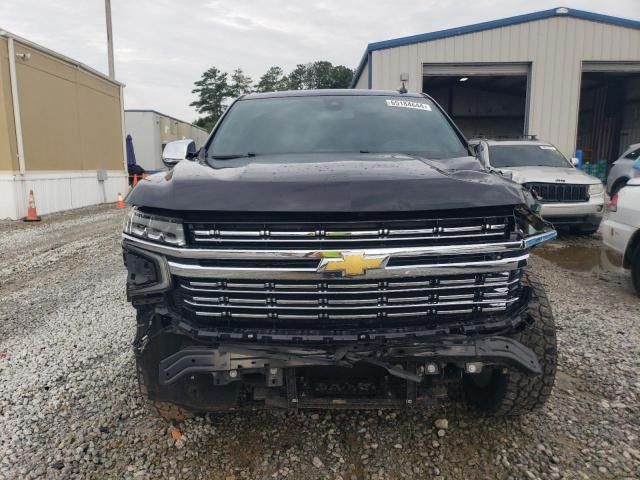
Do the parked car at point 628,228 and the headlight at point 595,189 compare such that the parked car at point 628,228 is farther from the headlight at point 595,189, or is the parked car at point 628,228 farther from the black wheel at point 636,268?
the headlight at point 595,189

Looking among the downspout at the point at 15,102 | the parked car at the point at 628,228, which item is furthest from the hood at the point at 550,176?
the downspout at the point at 15,102

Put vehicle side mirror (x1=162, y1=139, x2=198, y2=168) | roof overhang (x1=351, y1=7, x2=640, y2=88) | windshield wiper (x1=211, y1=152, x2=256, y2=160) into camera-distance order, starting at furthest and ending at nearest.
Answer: roof overhang (x1=351, y1=7, x2=640, y2=88)
vehicle side mirror (x1=162, y1=139, x2=198, y2=168)
windshield wiper (x1=211, y1=152, x2=256, y2=160)

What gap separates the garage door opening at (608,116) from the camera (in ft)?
81.1

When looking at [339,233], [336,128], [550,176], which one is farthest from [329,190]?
[550,176]

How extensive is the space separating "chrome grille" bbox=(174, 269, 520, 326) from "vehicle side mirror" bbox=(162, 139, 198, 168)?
5.06 feet

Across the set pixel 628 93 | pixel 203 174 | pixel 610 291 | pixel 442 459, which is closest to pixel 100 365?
pixel 203 174

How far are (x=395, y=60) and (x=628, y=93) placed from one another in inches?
613

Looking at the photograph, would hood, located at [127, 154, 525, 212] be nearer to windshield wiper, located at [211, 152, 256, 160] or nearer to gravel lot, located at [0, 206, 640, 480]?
windshield wiper, located at [211, 152, 256, 160]

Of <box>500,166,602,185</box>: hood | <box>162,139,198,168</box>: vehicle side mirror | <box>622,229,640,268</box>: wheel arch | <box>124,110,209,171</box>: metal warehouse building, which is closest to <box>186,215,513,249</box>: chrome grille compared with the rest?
<box>162,139,198,168</box>: vehicle side mirror

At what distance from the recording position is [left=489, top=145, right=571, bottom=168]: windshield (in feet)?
31.1

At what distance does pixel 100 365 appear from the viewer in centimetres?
368

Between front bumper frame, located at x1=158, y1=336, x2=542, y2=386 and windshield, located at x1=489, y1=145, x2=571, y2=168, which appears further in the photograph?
windshield, located at x1=489, y1=145, x2=571, y2=168

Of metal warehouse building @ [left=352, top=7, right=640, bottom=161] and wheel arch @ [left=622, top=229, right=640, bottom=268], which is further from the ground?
metal warehouse building @ [left=352, top=7, right=640, bottom=161]

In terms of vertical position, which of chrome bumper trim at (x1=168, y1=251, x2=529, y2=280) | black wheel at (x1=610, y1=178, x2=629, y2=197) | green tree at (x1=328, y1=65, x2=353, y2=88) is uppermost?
green tree at (x1=328, y1=65, x2=353, y2=88)
